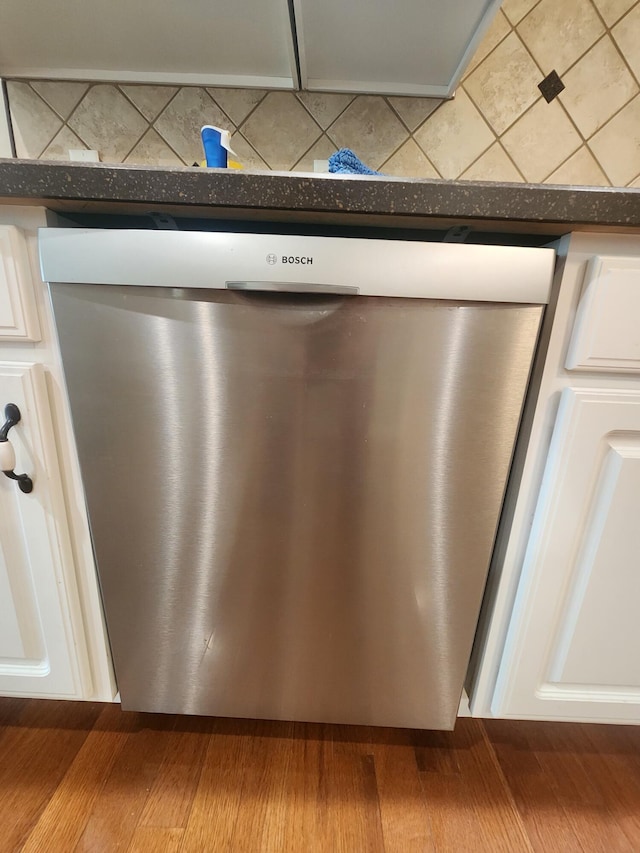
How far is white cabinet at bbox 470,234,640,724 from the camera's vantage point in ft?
1.64

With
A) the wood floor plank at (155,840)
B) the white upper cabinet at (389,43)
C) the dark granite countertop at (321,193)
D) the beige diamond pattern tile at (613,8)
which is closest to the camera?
the dark granite countertop at (321,193)

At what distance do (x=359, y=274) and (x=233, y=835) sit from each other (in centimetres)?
84

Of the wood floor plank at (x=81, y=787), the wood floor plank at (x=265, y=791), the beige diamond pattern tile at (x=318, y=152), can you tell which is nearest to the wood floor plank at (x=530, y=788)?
the wood floor plank at (x=265, y=791)

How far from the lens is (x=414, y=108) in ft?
3.11

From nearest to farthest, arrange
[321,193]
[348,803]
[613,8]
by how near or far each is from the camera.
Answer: [321,193]
[348,803]
[613,8]

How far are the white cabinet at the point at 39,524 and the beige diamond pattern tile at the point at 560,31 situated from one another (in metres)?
1.11

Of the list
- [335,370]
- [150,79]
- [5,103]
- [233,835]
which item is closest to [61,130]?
[5,103]

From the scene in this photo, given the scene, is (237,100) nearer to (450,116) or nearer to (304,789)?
(450,116)

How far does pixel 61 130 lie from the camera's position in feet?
3.16

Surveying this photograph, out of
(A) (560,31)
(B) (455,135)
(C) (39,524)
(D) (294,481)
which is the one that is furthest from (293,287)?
(A) (560,31)

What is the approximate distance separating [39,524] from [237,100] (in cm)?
99

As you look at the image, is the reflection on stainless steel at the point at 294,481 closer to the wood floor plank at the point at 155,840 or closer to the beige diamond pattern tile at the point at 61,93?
the wood floor plank at the point at 155,840

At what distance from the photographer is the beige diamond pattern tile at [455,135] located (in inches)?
37.3

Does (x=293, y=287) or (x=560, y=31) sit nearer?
(x=293, y=287)
